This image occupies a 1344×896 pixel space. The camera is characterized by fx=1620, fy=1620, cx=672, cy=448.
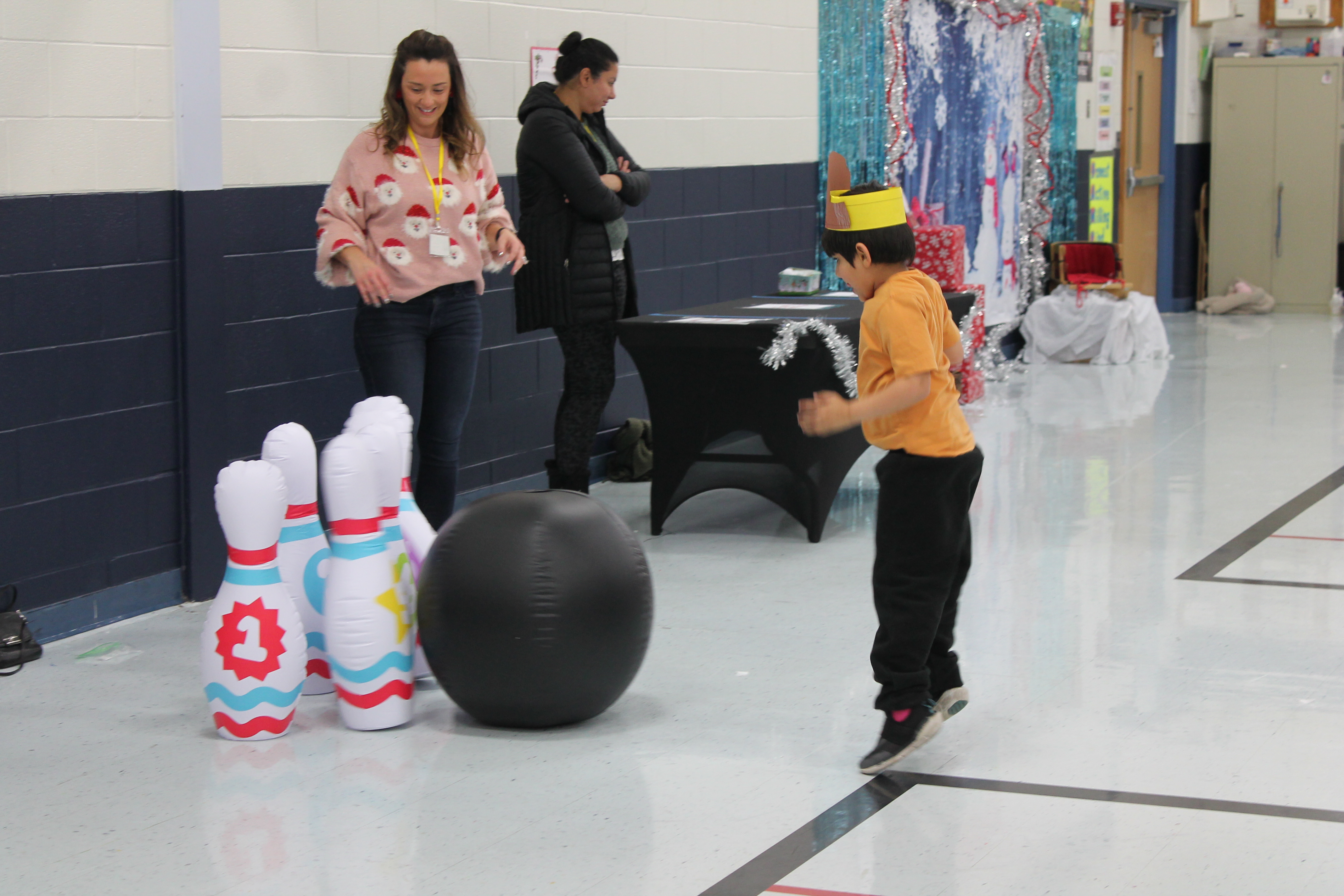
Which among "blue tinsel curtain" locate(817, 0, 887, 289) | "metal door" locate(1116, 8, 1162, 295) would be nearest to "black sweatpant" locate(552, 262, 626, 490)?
"blue tinsel curtain" locate(817, 0, 887, 289)

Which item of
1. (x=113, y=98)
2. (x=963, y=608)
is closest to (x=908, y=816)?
(x=963, y=608)

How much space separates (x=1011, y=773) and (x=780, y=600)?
4.56 ft

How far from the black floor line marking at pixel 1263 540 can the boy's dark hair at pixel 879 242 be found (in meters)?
1.88

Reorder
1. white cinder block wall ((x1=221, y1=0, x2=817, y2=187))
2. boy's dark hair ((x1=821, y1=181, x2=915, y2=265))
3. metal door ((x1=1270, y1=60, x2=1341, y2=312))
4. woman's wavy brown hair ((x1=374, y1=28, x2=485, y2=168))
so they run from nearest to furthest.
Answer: boy's dark hair ((x1=821, y1=181, x2=915, y2=265)), woman's wavy brown hair ((x1=374, y1=28, x2=485, y2=168)), white cinder block wall ((x1=221, y1=0, x2=817, y2=187)), metal door ((x1=1270, y1=60, x2=1341, y2=312))

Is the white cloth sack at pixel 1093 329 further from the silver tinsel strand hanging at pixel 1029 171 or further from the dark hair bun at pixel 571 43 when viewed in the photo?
the dark hair bun at pixel 571 43

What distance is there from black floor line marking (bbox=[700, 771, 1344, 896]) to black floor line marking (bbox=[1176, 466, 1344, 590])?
1689 millimetres

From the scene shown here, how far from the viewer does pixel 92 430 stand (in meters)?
4.13

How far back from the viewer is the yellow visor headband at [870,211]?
305cm

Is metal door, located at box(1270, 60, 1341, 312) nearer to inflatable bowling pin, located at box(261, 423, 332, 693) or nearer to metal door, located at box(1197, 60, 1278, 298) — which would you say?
metal door, located at box(1197, 60, 1278, 298)

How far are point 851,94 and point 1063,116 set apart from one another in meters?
2.79

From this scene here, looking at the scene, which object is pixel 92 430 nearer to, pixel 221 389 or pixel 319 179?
pixel 221 389

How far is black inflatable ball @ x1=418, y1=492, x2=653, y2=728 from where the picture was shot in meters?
3.14

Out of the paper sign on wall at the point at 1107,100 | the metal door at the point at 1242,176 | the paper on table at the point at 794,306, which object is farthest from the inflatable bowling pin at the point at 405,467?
the metal door at the point at 1242,176

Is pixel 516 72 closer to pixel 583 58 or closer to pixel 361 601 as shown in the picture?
pixel 583 58
